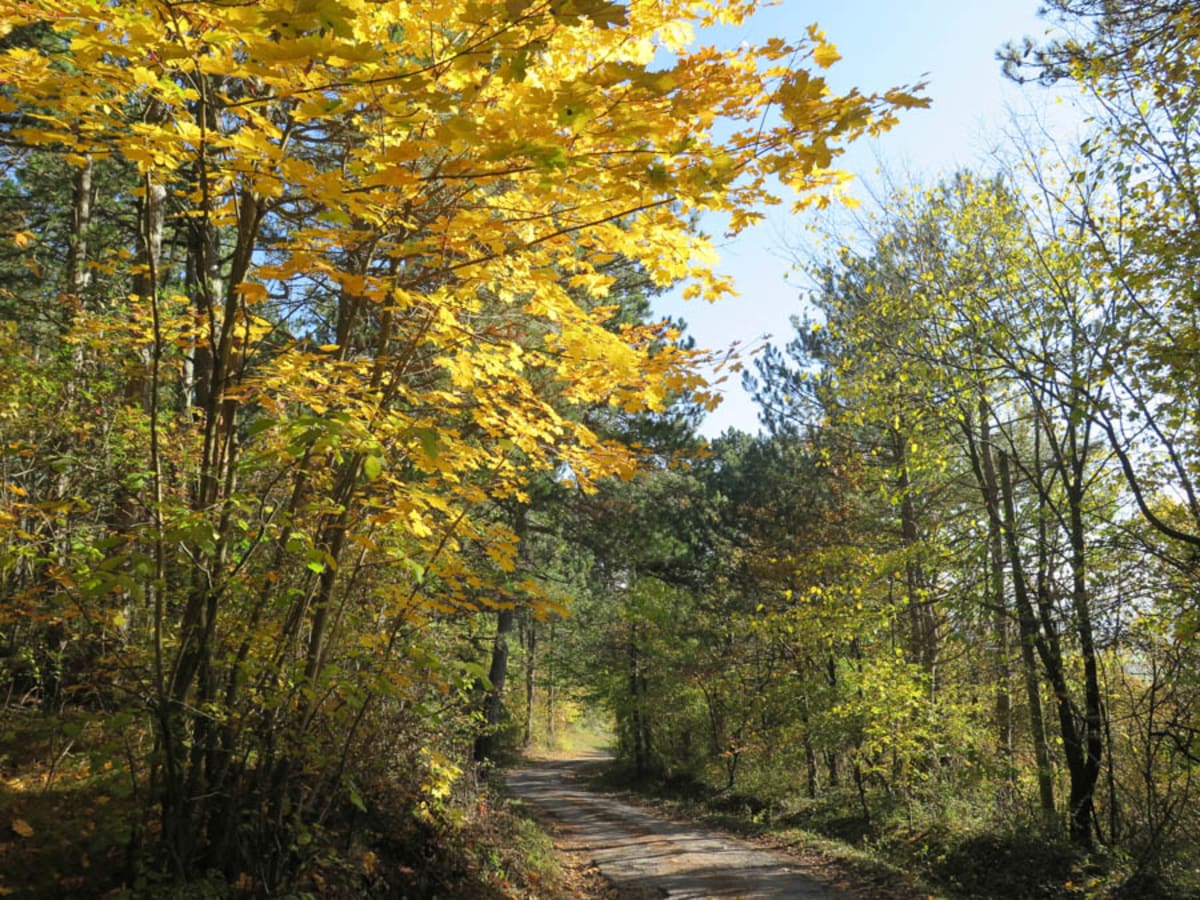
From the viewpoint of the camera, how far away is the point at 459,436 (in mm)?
3703

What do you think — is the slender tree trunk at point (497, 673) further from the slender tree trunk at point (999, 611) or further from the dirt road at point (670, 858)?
the slender tree trunk at point (999, 611)

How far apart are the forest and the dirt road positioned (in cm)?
131

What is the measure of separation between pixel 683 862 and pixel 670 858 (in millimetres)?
332

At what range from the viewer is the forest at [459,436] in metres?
2.14

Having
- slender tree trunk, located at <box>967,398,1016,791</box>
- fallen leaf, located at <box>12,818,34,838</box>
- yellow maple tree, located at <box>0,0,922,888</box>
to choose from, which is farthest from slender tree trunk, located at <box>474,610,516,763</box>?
fallen leaf, located at <box>12,818,34,838</box>

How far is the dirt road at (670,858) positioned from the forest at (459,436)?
1.31 meters

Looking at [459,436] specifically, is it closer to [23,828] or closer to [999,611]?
[23,828]

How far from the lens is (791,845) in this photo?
9.45m

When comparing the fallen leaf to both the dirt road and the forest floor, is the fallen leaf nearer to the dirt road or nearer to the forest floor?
the forest floor

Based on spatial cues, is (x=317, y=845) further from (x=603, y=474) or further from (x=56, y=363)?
(x=56, y=363)

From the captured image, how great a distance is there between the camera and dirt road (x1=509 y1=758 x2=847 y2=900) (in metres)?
6.95

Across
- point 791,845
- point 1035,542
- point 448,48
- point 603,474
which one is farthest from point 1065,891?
point 448,48

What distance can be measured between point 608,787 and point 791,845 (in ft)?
32.2

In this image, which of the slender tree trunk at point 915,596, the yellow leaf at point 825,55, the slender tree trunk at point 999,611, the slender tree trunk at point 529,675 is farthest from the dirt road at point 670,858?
the slender tree trunk at point 529,675
